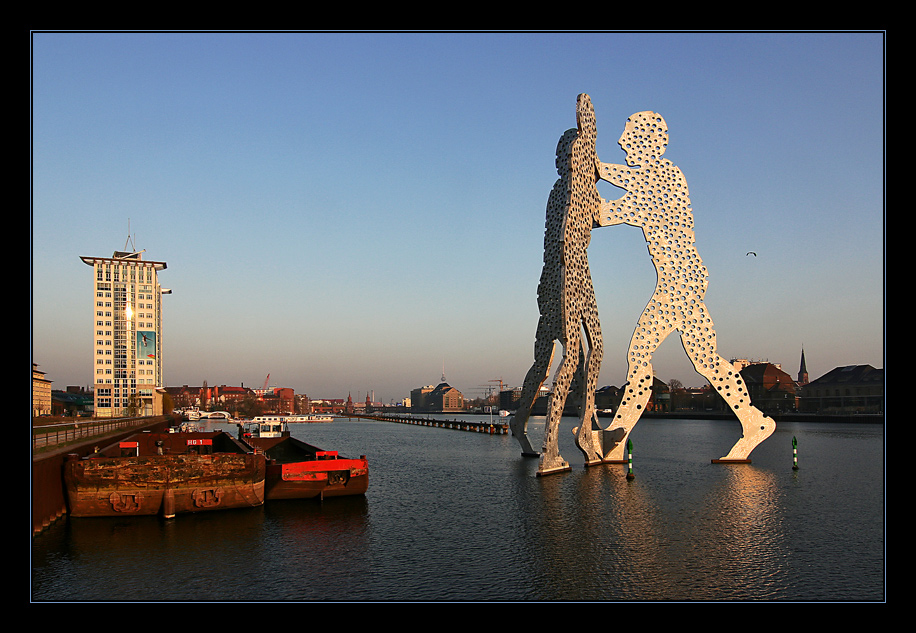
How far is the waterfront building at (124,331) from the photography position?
94.6 meters

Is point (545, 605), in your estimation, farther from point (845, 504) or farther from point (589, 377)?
point (589, 377)

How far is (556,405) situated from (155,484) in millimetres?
13959

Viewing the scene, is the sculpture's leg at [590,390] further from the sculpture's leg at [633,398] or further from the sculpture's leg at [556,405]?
the sculpture's leg at [556,405]

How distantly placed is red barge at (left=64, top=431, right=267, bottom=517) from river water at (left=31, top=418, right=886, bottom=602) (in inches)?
13.4

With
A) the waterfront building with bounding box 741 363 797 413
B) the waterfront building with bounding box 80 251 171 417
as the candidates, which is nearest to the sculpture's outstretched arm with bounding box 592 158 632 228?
the waterfront building with bounding box 741 363 797 413

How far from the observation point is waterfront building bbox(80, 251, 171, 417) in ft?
310

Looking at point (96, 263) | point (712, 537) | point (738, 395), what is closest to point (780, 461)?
point (738, 395)

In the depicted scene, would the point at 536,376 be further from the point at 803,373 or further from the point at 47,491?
the point at 803,373

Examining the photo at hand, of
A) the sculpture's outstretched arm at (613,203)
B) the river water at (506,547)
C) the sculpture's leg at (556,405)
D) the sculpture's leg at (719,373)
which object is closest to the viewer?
the river water at (506,547)

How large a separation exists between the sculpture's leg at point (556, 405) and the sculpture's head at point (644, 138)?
860cm

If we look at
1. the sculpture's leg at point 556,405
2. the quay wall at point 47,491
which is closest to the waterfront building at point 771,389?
the sculpture's leg at point 556,405

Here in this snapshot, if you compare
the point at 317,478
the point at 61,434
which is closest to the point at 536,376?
the point at 317,478

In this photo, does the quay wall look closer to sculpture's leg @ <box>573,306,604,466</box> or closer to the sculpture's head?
sculpture's leg @ <box>573,306,604,466</box>
